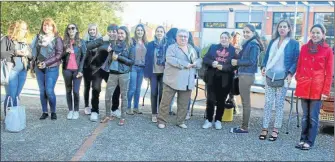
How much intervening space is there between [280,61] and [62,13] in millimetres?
2486

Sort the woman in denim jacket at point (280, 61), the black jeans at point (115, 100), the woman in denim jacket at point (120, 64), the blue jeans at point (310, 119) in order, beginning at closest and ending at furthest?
the blue jeans at point (310, 119) < the woman in denim jacket at point (280, 61) < the woman in denim jacket at point (120, 64) < the black jeans at point (115, 100)

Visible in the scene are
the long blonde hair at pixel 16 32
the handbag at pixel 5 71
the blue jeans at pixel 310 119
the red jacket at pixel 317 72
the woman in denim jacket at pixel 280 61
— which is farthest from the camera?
the woman in denim jacket at pixel 280 61

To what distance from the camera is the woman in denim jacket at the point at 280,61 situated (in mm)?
4113

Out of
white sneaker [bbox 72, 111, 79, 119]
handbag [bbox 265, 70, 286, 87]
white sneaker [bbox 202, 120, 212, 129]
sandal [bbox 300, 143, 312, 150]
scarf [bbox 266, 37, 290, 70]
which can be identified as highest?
scarf [bbox 266, 37, 290, 70]

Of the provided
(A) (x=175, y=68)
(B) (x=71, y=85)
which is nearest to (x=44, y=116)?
(B) (x=71, y=85)

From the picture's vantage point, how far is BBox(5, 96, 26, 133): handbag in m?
3.25

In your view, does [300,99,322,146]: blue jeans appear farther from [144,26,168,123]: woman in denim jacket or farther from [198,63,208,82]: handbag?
[144,26,168,123]: woman in denim jacket

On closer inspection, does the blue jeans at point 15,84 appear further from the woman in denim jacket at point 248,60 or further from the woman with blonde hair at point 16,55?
the woman in denim jacket at point 248,60

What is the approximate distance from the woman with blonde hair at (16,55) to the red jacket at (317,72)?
271cm

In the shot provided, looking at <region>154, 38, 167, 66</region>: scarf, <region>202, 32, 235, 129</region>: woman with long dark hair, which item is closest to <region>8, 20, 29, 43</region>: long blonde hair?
<region>154, 38, 167, 66</region>: scarf

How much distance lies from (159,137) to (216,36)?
12.6ft

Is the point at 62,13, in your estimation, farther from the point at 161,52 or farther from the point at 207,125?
the point at 207,125

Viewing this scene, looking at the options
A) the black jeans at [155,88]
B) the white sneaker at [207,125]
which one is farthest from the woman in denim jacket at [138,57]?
the white sneaker at [207,125]

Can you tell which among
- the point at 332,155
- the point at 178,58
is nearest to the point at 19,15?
the point at 178,58
